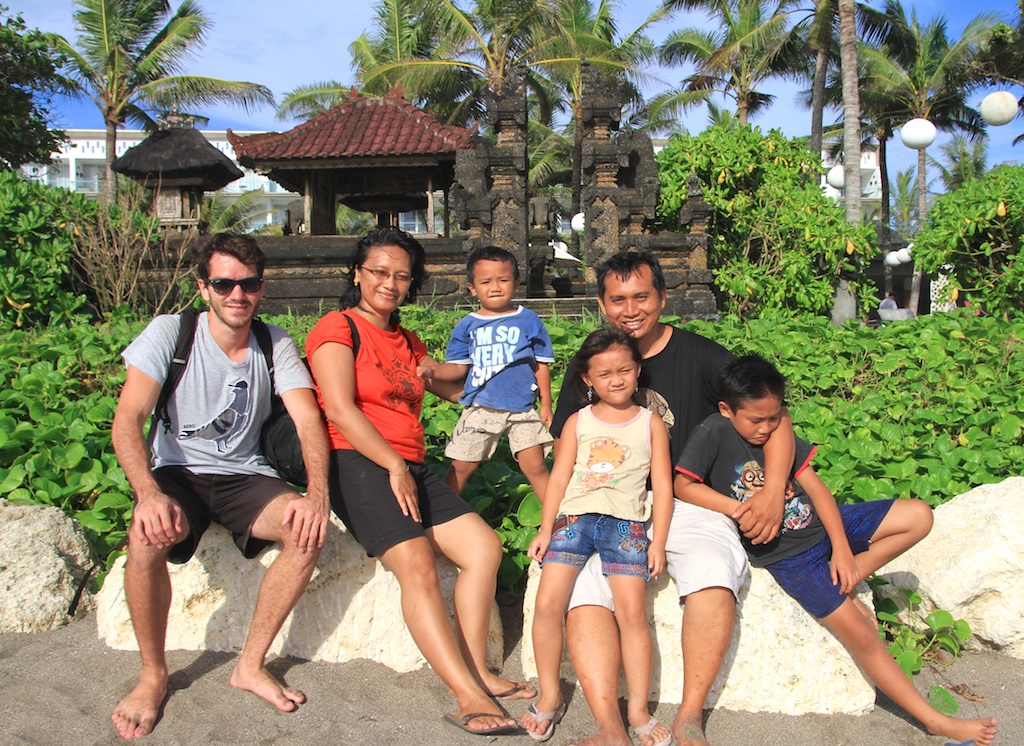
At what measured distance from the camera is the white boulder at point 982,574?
3.10 m

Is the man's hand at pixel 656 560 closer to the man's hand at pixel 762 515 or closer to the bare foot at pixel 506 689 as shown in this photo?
the man's hand at pixel 762 515

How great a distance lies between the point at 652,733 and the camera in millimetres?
2363

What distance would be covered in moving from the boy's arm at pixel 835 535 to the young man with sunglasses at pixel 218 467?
5.47ft

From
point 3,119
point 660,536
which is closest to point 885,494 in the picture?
point 660,536

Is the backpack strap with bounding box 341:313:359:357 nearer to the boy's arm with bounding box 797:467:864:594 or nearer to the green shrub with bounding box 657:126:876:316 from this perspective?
the boy's arm with bounding box 797:467:864:594

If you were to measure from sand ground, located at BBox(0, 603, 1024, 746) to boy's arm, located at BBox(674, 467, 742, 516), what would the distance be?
2.31 ft

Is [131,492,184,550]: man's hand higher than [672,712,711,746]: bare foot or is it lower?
higher

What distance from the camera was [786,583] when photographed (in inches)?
105

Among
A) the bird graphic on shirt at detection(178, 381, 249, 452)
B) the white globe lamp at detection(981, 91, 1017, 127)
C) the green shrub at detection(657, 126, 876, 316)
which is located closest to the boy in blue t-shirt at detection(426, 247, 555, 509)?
the bird graphic on shirt at detection(178, 381, 249, 452)

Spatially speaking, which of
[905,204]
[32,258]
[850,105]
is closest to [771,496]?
[32,258]

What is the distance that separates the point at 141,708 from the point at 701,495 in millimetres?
1963

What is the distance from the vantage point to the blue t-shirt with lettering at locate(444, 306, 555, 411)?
3299 millimetres

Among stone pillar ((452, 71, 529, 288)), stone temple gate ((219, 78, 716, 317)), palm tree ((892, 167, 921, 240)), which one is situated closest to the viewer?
stone temple gate ((219, 78, 716, 317))

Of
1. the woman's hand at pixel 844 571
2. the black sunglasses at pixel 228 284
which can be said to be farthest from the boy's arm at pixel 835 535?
the black sunglasses at pixel 228 284
